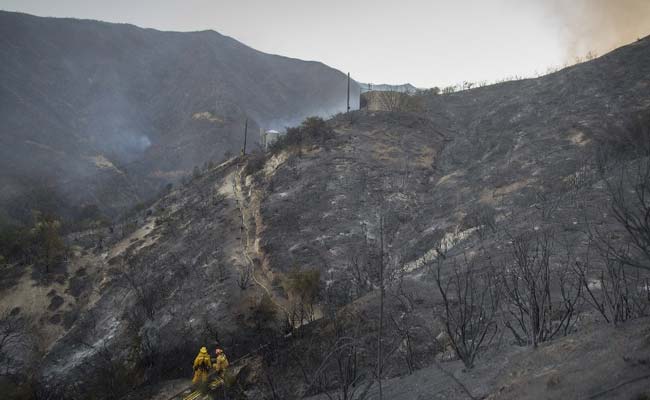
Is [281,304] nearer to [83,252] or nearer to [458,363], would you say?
[458,363]

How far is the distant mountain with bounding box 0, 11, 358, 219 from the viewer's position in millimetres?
60219

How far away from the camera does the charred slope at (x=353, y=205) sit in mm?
17531

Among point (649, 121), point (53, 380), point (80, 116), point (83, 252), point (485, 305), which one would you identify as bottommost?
point (53, 380)

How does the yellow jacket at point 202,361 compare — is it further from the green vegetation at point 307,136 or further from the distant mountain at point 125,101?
the distant mountain at point 125,101

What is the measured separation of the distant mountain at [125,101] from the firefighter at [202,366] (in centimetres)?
4976

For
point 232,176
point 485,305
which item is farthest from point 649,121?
point 232,176

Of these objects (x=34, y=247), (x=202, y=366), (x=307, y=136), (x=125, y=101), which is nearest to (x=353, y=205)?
(x=307, y=136)

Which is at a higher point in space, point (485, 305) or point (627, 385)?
point (627, 385)

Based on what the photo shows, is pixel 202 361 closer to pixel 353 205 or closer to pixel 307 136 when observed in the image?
pixel 353 205

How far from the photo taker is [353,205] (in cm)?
2406

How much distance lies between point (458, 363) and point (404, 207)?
55.3 ft

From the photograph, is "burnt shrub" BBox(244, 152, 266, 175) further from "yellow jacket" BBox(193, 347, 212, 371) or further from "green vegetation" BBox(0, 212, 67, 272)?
"yellow jacket" BBox(193, 347, 212, 371)

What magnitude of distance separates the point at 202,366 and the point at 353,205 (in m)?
13.7

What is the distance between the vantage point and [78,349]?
19.2 metres
